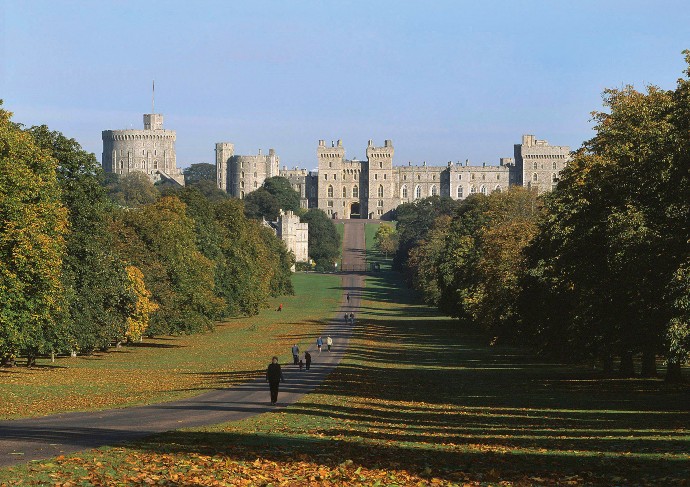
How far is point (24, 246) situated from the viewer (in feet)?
134

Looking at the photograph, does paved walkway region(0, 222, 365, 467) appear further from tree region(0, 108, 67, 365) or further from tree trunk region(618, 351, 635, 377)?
tree trunk region(618, 351, 635, 377)

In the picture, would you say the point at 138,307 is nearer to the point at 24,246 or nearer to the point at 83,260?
the point at 83,260

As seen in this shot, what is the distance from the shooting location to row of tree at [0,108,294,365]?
41594 mm

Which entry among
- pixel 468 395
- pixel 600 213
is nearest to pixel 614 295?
pixel 600 213

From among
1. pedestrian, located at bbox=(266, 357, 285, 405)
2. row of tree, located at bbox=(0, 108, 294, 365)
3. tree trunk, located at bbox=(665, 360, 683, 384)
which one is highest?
row of tree, located at bbox=(0, 108, 294, 365)

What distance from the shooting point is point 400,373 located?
4866 centimetres

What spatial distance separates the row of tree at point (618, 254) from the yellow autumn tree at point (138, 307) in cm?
1836

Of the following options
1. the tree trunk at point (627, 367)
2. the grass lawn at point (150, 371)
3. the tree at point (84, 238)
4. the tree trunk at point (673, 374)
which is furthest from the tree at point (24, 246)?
the tree trunk at point (673, 374)

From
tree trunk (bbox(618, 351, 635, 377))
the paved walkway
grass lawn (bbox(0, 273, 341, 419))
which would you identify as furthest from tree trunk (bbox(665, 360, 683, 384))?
grass lawn (bbox(0, 273, 341, 419))

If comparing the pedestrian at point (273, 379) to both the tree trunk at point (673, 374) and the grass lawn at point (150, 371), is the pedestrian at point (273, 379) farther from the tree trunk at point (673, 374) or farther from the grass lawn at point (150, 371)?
the tree trunk at point (673, 374)

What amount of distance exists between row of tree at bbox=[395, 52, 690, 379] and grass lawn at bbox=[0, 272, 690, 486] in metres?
1.88

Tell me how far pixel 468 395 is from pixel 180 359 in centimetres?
2542

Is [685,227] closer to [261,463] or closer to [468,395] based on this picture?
[468,395]

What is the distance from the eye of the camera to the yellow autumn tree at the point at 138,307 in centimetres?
5984
